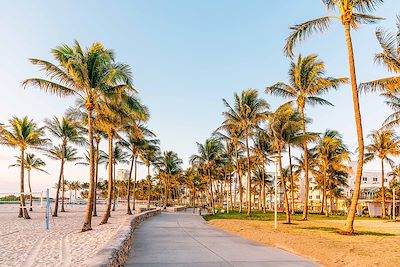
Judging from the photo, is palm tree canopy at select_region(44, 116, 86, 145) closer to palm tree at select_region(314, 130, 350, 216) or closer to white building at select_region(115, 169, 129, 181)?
palm tree at select_region(314, 130, 350, 216)

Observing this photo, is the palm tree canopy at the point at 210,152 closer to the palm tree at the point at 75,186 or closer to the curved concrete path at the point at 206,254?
the curved concrete path at the point at 206,254

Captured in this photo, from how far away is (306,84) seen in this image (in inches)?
1090

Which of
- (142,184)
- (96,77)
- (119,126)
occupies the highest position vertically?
(96,77)

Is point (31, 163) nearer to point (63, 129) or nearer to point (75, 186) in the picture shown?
point (63, 129)

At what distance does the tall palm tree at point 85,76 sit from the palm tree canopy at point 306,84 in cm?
1468

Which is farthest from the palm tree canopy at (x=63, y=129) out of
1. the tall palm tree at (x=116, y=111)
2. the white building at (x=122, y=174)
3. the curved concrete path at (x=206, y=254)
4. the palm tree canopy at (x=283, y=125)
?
the white building at (x=122, y=174)

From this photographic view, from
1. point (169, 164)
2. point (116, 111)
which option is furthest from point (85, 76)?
point (169, 164)

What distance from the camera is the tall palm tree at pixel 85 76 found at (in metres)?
17.7

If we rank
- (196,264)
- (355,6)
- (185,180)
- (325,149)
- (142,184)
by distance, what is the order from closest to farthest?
(196,264) → (355,6) → (325,149) → (185,180) → (142,184)

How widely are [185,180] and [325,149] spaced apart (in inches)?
1554

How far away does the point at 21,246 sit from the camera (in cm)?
1364

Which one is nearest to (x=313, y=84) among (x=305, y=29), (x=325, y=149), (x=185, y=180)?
(x=305, y=29)

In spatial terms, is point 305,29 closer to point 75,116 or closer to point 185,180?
point 75,116

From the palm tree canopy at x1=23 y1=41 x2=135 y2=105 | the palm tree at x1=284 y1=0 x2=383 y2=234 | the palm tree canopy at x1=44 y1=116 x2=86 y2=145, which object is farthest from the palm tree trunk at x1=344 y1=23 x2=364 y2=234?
the palm tree canopy at x1=44 y1=116 x2=86 y2=145
